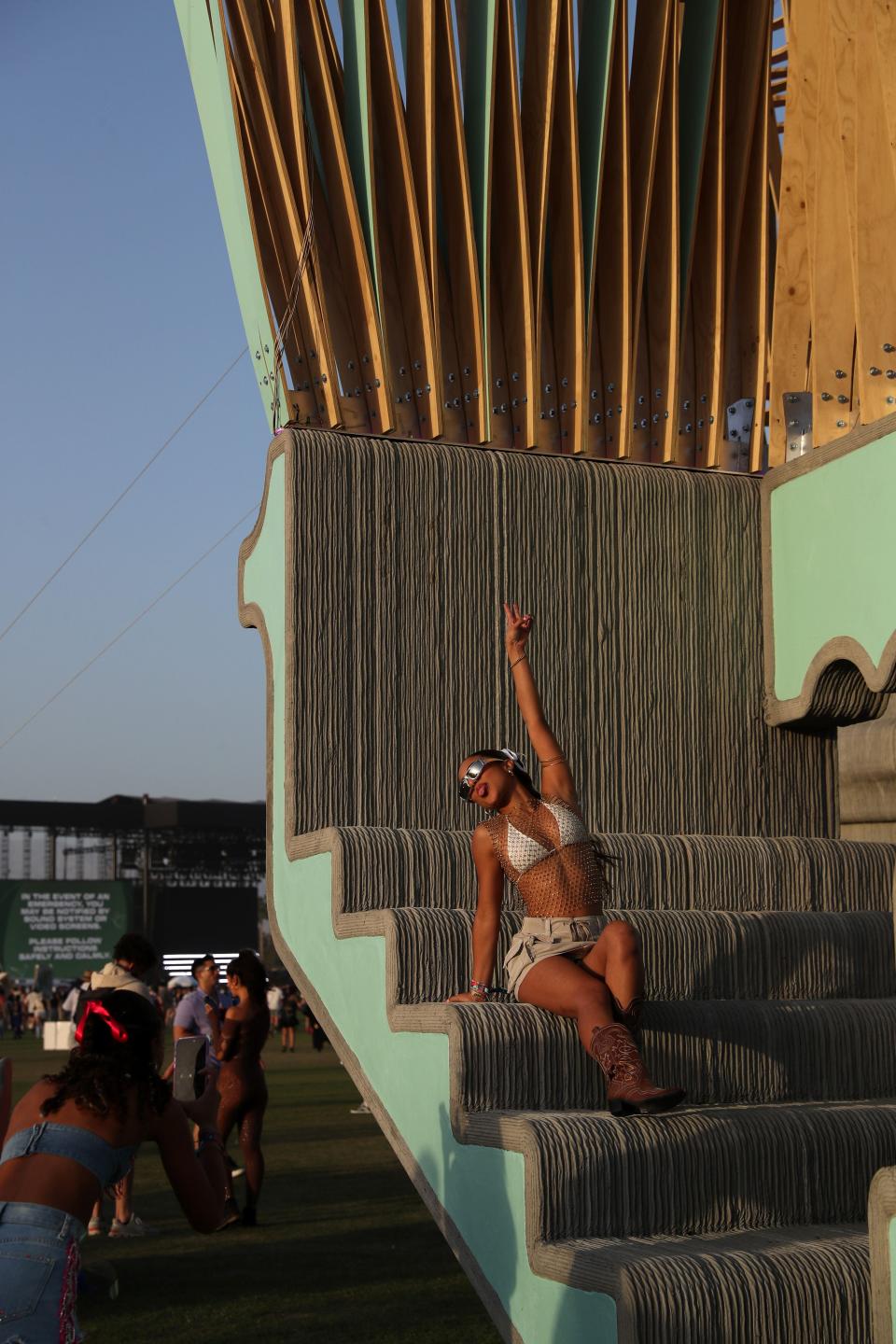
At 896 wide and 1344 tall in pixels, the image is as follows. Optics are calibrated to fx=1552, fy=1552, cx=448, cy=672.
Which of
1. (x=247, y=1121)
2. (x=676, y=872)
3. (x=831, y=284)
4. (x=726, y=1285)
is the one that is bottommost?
(x=247, y=1121)

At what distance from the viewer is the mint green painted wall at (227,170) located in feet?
18.4

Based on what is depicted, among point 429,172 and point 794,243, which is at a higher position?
point 429,172

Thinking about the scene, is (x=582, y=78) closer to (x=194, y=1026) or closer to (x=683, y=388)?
(x=683, y=388)

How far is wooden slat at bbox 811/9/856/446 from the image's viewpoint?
571 cm

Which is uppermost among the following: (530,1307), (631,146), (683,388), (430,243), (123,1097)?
(631,146)

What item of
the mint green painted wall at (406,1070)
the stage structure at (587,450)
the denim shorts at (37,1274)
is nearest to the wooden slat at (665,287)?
the stage structure at (587,450)

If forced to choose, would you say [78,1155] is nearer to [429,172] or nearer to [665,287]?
[429,172]

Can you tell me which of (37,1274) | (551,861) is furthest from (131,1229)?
(37,1274)

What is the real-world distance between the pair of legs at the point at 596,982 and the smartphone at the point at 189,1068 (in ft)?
3.64

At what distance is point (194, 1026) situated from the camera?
25.5ft

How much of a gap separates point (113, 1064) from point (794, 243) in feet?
14.7

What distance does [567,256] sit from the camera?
599 cm

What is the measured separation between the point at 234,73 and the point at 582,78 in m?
1.41

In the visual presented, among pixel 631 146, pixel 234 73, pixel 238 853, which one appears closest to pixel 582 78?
pixel 631 146
